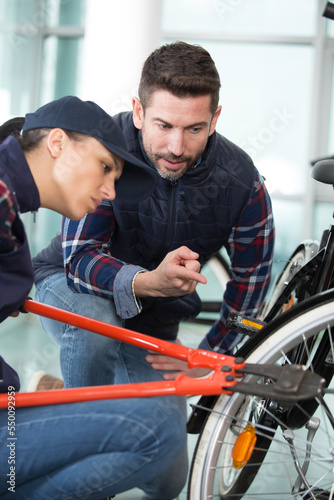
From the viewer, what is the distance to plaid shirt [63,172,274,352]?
1.62 meters

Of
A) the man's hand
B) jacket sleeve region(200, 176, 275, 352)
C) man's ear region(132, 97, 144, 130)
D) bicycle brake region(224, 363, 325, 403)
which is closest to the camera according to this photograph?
bicycle brake region(224, 363, 325, 403)

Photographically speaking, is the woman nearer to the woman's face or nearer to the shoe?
the woman's face

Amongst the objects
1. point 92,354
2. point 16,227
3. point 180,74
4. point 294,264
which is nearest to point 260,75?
point 294,264

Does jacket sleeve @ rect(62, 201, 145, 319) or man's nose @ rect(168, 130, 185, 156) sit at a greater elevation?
man's nose @ rect(168, 130, 185, 156)

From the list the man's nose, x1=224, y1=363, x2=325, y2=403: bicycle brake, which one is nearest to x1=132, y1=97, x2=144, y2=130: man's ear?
the man's nose

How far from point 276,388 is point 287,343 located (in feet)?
0.48

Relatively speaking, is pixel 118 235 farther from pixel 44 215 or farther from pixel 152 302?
pixel 44 215

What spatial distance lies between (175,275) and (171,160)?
1.31 feet

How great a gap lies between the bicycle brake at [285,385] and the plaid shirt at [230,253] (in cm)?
51

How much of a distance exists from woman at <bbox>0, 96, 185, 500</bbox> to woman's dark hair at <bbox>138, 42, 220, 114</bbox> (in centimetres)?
43

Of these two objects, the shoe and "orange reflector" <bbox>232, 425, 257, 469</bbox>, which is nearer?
"orange reflector" <bbox>232, 425, 257, 469</bbox>

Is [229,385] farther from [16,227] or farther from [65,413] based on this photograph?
[16,227]

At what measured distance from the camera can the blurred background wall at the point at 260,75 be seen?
4.57 metres

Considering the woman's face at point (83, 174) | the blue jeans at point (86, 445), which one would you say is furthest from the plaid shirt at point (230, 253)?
the blue jeans at point (86, 445)
